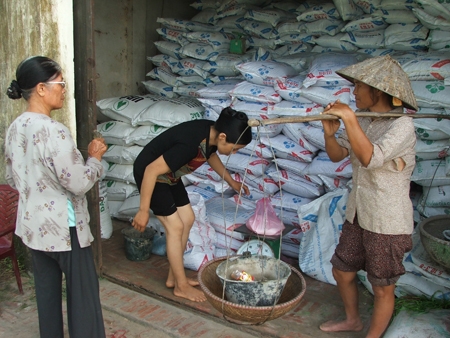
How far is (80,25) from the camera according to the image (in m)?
3.22

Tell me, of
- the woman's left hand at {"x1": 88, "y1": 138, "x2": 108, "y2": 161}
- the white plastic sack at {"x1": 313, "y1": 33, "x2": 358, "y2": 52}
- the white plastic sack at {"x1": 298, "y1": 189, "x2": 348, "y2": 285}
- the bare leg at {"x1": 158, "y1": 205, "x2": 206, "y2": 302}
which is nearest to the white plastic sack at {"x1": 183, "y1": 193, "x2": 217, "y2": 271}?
the bare leg at {"x1": 158, "y1": 205, "x2": 206, "y2": 302}

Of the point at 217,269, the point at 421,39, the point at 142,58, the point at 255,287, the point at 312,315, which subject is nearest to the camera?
the point at 255,287

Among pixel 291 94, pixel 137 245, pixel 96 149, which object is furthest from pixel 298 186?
pixel 96 149

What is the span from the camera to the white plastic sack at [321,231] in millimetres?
3574

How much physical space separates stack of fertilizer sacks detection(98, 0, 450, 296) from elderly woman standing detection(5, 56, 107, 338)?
3.09 feet

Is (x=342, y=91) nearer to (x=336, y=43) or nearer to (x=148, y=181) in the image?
(x=336, y=43)

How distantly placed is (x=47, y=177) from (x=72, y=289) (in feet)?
2.05

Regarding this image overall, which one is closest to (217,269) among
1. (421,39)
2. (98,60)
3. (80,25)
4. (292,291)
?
(292,291)

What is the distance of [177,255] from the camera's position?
3.31 meters

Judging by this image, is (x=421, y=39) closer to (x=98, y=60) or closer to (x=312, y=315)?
(x=312, y=315)

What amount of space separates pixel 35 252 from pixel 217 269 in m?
0.97

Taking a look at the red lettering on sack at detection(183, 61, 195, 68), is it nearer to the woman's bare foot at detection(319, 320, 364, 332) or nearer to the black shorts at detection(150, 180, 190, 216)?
the black shorts at detection(150, 180, 190, 216)

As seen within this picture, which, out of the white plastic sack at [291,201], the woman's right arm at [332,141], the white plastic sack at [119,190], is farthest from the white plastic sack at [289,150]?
the white plastic sack at [119,190]

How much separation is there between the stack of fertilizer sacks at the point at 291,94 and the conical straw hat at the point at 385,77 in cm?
107
